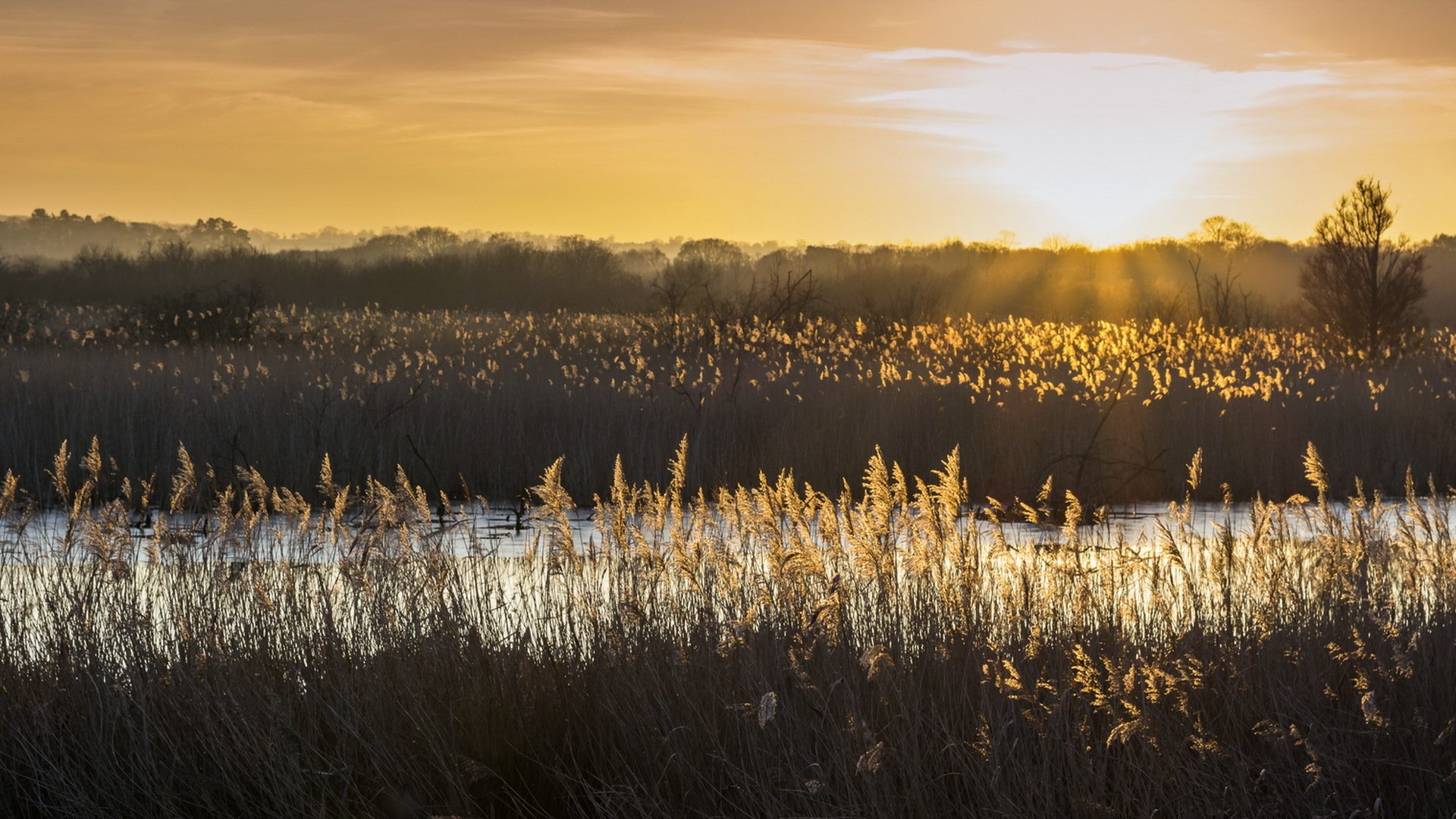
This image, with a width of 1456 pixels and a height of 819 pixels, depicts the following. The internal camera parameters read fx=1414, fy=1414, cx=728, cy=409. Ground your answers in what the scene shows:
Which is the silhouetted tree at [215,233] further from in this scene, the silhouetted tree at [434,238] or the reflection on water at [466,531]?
the reflection on water at [466,531]

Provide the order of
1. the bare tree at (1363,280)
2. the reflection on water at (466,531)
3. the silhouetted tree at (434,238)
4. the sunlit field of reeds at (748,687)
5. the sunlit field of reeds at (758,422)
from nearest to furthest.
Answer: the sunlit field of reeds at (748,687)
the reflection on water at (466,531)
the sunlit field of reeds at (758,422)
the bare tree at (1363,280)
the silhouetted tree at (434,238)

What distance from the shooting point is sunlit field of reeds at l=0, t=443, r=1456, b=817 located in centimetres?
369

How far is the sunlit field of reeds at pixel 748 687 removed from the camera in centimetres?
369

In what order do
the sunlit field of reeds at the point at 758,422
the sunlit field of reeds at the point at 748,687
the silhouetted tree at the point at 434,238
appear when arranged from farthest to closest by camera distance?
the silhouetted tree at the point at 434,238
the sunlit field of reeds at the point at 758,422
the sunlit field of reeds at the point at 748,687

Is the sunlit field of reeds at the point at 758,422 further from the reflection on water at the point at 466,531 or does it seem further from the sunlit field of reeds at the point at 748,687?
the sunlit field of reeds at the point at 748,687

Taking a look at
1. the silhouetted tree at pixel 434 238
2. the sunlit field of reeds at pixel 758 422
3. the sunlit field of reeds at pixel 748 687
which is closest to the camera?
the sunlit field of reeds at pixel 748 687

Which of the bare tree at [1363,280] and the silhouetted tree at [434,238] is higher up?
the silhouetted tree at [434,238]

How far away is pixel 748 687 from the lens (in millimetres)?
3957

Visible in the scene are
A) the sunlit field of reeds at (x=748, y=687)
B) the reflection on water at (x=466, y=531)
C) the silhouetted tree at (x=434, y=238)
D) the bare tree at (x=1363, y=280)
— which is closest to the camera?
the sunlit field of reeds at (x=748, y=687)

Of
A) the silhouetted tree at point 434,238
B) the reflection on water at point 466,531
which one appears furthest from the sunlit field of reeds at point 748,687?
the silhouetted tree at point 434,238

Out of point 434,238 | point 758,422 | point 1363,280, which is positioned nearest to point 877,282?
point 1363,280

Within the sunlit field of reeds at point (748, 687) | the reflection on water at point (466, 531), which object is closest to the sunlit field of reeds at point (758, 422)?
the reflection on water at point (466, 531)

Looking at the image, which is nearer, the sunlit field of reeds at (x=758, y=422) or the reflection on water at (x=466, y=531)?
the reflection on water at (x=466, y=531)

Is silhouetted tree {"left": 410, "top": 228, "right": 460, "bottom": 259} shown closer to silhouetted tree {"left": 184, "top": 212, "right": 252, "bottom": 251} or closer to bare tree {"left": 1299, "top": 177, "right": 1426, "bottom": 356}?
silhouetted tree {"left": 184, "top": 212, "right": 252, "bottom": 251}
